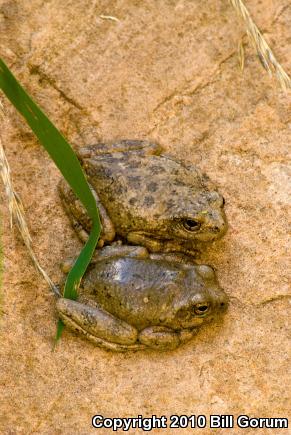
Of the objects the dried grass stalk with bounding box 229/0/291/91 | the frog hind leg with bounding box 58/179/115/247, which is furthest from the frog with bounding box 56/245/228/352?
the dried grass stalk with bounding box 229/0/291/91

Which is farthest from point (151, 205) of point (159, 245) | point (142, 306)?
point (142, 306)

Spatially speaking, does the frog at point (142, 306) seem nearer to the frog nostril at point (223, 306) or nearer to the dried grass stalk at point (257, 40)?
the frog nostril at point (223, 306)

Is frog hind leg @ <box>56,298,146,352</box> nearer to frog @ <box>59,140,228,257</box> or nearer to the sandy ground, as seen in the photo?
the sandy ground

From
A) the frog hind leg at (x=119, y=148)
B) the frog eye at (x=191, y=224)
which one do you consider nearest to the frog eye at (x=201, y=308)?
the frog eye at (x=191, y=224)

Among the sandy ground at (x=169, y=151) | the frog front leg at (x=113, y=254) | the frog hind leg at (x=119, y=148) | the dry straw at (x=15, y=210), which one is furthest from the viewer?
the frog hind leg at (x=119, y=148)

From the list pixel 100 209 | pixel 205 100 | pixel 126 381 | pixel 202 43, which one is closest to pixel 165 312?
pixel 126 381

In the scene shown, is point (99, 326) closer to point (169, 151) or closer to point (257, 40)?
point (169, 151)
